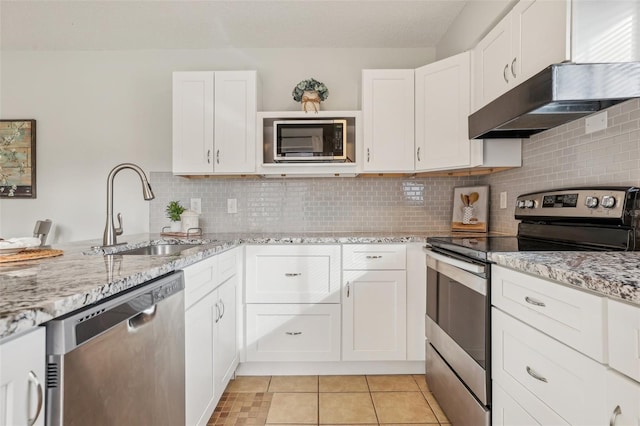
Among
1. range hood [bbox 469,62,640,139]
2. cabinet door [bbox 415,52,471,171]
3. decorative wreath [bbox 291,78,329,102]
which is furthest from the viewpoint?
decorative wreath [bbox 291,78,329,102]

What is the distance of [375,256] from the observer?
2.18 m

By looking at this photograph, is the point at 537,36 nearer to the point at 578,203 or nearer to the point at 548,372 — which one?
the point at 578,203

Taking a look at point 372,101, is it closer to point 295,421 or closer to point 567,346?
point 567,346

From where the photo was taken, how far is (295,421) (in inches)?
68.4

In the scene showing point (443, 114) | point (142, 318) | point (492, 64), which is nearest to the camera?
point (142, 318)

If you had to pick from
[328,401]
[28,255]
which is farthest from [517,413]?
[28,255]

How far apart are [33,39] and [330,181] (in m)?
2.64

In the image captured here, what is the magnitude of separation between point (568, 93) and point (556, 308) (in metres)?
0.75

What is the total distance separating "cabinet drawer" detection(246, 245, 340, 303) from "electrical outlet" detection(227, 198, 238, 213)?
699 mm

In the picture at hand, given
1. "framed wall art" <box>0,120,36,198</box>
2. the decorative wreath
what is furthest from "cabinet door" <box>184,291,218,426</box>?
"framed wall art" <box>0,120,36,198</box>

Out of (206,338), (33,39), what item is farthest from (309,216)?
(33,39)

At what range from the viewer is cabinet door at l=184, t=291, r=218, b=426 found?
1333mm

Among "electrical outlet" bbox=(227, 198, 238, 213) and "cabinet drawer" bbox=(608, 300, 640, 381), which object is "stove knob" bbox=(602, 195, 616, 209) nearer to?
"cabinet drawer" bbox=(608, 300, 640, 381)

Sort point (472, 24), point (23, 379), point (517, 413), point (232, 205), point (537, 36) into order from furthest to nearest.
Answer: point (232, 205) → point (472, 24) → point (537, 36) → point (517, 413) → point (23, 379)
